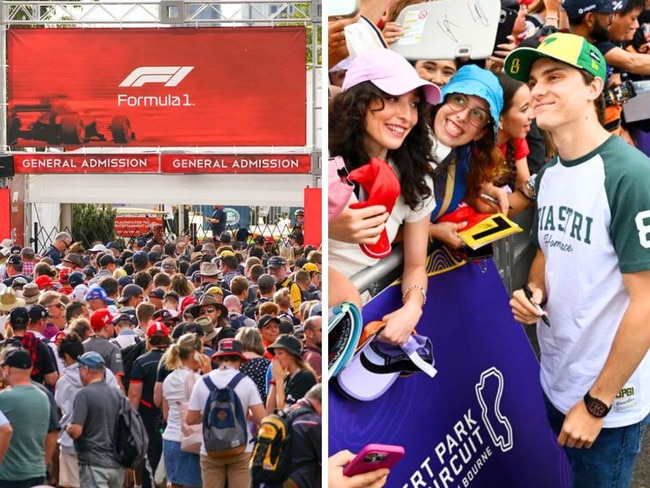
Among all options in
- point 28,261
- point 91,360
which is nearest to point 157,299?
point 91,360

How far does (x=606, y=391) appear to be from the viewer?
2.07m

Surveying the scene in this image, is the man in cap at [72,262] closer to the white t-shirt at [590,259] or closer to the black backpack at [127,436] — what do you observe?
the black backpack at [127,436]

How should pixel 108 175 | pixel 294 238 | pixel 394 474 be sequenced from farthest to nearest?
pixel 108 175
pixel 294 238
pixel 394 474

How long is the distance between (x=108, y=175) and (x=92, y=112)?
9.13 ft

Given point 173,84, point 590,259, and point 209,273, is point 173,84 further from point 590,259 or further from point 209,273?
point 590,259

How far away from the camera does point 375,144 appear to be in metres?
1.83

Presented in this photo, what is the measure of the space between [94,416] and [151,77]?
14.0 m

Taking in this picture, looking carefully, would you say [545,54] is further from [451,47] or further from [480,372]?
[480,372]

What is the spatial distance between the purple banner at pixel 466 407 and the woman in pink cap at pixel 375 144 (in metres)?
0.16

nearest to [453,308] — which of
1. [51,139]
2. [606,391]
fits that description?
[606,391]

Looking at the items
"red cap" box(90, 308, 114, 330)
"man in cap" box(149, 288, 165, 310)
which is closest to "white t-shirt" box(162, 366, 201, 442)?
"red cap" box(90, 308, 114, 330)

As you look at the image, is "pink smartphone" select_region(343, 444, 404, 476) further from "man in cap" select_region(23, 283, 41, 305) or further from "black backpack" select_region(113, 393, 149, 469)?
"man in cap" select_region(23, 283, 41, 305)

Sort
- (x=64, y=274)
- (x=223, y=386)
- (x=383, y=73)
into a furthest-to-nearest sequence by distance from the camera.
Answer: (x=64, y=274)
(x=223, y=386)
(x=383, y=73)

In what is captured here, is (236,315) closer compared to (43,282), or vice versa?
(236,315)
